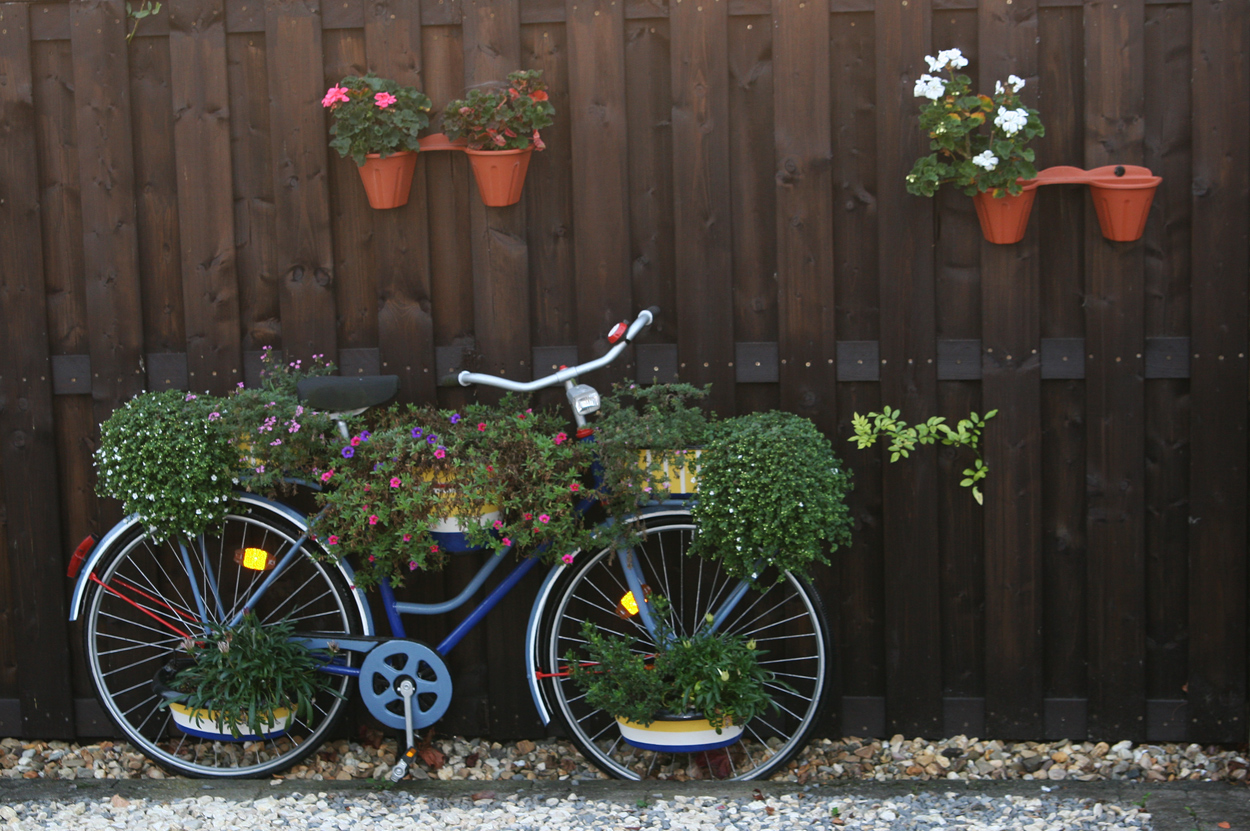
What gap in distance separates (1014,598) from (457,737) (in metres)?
1.93

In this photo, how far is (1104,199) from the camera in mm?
3457

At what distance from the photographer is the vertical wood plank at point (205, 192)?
3670 millimetres

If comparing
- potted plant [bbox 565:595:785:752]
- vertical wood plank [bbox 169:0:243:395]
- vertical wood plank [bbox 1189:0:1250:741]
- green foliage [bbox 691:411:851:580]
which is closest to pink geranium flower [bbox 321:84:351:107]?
vertical wood plank [bbox 169:0:243:395]

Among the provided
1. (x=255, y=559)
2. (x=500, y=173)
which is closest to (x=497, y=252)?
(x=500, y=173)

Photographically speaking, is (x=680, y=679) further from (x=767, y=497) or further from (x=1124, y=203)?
(x=1124, y=203)

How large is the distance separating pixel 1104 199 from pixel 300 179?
8.27 ft

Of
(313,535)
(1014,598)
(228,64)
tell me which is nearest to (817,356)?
(1014,598)

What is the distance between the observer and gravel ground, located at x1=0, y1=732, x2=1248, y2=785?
3652mm

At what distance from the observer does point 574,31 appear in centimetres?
358

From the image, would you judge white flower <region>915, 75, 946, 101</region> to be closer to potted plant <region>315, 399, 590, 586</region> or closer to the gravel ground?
potted plant <region>315, 399, 590, 586</region>

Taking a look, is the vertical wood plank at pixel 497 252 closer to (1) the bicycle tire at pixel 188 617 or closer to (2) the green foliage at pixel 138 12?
(1) the bicycle tire at pixel 188 617

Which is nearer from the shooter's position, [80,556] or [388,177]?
[388,177]

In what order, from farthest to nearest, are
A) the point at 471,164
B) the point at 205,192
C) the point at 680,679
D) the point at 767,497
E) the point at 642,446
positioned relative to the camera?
1. the point at 205,192
2. the point at 471,164
3. the point at 680,679
4. the point at 642,446
5. the point at 767,497

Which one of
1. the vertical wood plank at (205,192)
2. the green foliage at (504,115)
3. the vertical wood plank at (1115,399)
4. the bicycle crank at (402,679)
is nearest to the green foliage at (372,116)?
the green foliage at (504,115)
